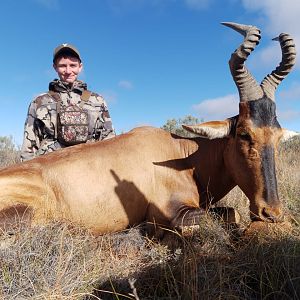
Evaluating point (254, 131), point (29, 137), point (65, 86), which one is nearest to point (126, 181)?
point (254, 131)

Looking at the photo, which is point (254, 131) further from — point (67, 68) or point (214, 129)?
point (67, 68)

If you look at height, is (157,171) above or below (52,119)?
below

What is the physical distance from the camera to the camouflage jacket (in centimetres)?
646

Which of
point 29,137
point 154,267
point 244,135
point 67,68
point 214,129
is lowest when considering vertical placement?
point 154,267

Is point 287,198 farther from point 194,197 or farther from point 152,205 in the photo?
point 152,205

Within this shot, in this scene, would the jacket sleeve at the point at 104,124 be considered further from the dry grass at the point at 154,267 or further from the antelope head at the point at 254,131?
the dry grass at the point at 154,267

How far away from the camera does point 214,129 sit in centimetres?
421

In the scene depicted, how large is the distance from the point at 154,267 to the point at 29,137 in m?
4.24

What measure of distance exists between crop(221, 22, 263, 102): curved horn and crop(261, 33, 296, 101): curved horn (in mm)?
175

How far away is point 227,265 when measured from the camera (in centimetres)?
292

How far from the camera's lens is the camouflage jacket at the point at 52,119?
254 inches

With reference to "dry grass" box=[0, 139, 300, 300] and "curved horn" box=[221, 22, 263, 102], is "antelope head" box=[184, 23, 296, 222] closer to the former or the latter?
"curved horn" box=[221, 22, 263, 102]

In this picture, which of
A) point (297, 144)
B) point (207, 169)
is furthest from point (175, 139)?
point (297, 144)

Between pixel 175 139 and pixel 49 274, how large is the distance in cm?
264
